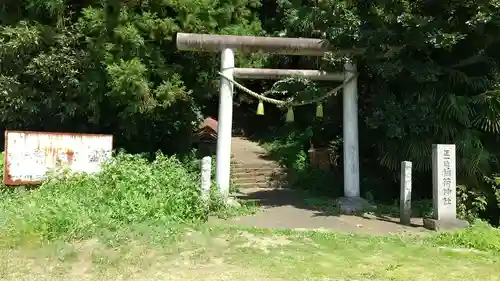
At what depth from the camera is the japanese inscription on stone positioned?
28.4 ft

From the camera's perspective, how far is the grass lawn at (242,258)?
5504 mm

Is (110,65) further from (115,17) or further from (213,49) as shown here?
(213,49)

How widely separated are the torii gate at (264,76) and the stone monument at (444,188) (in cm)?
181

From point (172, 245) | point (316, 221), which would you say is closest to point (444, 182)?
point (316, 221)

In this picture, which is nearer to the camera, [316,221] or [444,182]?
[444,182]

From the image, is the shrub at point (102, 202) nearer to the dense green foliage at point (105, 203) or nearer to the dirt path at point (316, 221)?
the dense green foliage at point (105, 203)

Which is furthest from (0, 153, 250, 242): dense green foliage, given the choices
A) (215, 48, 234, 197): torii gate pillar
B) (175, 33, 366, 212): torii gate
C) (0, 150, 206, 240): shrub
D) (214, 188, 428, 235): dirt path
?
(175, 33, 366, 212): torii gate

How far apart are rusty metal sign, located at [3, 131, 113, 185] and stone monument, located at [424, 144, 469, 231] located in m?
6.71

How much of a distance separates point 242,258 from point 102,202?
296cm

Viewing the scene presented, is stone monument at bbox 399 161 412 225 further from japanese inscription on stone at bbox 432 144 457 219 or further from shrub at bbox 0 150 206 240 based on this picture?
shrub at bbox 0 150 206 240

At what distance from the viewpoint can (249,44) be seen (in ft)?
34.8

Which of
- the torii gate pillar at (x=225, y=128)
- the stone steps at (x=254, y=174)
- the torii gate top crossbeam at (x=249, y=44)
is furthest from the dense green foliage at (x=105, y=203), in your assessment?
the stone steps at (x=254, y=174)

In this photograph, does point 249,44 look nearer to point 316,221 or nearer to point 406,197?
point 316,221

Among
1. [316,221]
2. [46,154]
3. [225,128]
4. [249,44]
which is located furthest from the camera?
[249,44]
